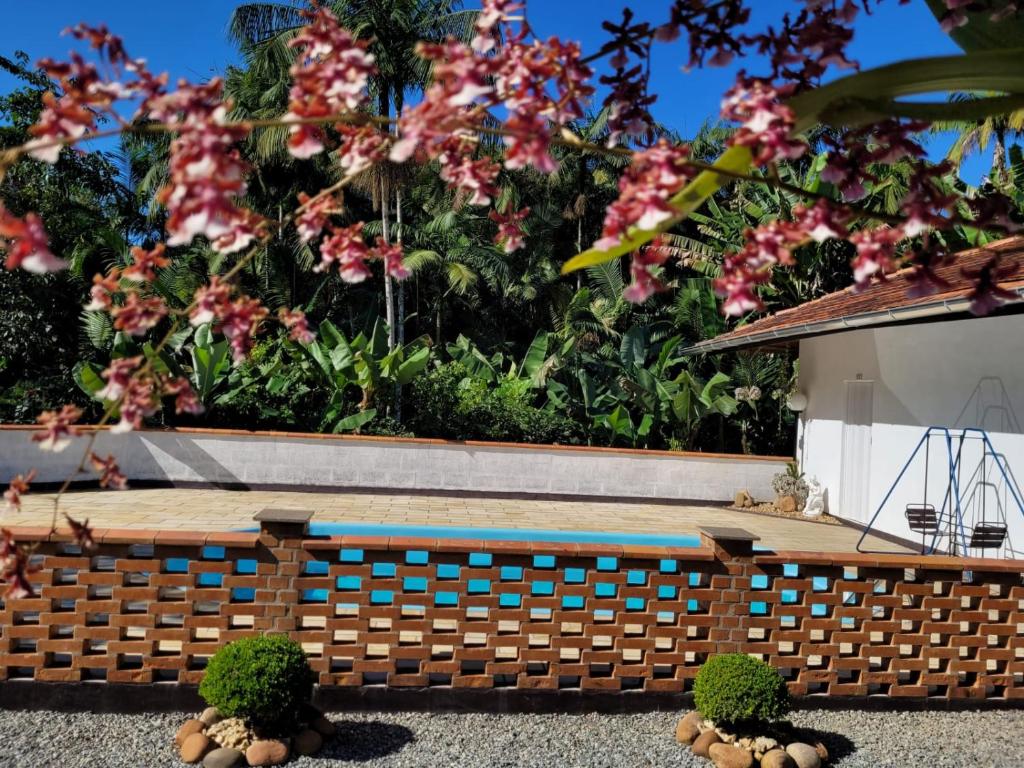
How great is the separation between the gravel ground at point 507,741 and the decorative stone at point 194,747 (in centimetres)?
6

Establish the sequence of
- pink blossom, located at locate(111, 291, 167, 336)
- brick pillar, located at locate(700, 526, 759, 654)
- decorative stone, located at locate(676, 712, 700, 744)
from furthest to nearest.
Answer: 1. brick pillar, located at locate(700, 526, 759, 654)
2. decorative stone, located at locate(676, 712, 700, 744)
3. pink blossom, located at locate(111, 291, 167, 336)

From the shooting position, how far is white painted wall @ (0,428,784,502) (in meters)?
13.1

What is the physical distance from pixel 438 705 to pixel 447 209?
21485 mm

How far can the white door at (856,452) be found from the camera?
11.1 metres

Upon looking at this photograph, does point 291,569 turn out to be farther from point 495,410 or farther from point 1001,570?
point 495,410

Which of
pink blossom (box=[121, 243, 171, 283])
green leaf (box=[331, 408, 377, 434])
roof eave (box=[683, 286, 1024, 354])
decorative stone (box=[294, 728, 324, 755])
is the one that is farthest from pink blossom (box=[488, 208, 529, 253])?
green leaf (box=[331, 408, 377, 434])

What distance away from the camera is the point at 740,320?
17.4 m

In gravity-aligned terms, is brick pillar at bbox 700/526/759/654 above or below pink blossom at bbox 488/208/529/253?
below

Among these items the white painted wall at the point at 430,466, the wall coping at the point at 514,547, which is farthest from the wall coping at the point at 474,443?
the wall coping at the point at 514,547

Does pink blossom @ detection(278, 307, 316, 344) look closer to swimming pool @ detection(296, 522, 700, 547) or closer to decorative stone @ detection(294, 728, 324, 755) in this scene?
decorative stone @ detection(294, 728, 324, 755)

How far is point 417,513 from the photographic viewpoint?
11.4 m

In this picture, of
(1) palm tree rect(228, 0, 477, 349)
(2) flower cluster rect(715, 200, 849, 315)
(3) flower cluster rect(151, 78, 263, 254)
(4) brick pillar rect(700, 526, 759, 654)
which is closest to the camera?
(3) flower cluster rect(151, 78, 263, 254)

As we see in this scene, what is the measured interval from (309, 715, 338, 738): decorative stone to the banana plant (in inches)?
381

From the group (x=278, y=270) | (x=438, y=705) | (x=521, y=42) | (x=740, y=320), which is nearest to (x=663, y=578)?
(x=438, y=705)
